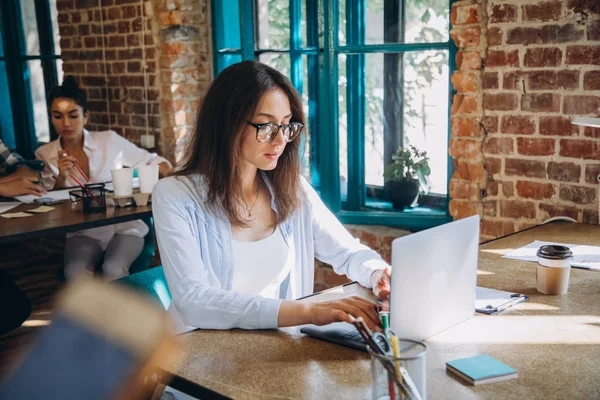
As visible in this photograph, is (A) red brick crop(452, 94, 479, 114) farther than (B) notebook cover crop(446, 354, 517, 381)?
Yes

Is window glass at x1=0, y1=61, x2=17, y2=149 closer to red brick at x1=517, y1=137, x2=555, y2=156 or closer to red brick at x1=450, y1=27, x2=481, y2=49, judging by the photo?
red brick at x1=450, y1=27, x2=481, y2=49

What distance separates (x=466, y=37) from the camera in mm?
2992

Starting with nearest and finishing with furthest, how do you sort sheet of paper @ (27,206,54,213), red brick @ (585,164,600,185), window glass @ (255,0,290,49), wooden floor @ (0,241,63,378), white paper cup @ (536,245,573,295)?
white paper cup @ (536,245,573,295) < red brick @ (585,164,600,185) < sheet of paper @ (27,206,54,213) < wooden floor @ (0,241,63,378) < window glass @ (255,0,290,49)

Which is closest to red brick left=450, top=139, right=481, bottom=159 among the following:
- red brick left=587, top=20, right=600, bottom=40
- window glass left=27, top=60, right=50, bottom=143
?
red brick left=587, top=20, right=600, bottom=40

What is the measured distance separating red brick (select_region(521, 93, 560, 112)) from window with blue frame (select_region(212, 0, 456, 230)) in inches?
19.8

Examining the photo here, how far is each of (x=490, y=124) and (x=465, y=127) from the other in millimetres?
125

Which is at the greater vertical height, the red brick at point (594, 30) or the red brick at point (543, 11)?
the red brick at point (543, 11)

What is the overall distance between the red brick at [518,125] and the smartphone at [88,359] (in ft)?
6.05

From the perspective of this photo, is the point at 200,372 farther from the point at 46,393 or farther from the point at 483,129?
the point at 483,129

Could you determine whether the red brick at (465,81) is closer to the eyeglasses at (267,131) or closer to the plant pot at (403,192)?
the plant pot at (403,192)

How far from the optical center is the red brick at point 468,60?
2.97 m

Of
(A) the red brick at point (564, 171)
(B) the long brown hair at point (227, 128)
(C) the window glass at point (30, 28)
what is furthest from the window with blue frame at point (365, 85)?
(C) the window glass at point (30, 28)

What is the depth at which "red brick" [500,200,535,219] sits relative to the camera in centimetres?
291

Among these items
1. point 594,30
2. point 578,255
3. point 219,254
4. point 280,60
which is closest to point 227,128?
point 219,254
